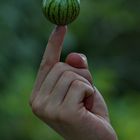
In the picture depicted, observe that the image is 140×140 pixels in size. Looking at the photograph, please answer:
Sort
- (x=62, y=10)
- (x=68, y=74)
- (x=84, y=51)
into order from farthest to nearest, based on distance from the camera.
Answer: (x=84, y=51), (x=68, y=74), (x=62, y=10)

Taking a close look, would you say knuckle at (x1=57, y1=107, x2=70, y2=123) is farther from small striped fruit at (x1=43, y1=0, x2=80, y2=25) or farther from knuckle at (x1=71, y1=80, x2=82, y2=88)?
small striped fruit at (x1=43, y1=0, x2=80, y2=25)

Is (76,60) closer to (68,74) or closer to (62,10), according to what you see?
(68,74)

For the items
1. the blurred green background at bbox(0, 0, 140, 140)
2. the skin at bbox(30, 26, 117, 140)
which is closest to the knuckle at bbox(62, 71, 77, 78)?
the skin at bbox(30, 26, 117, 140)

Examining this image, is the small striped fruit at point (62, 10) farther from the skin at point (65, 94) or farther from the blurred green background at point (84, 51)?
the blurred green background at point (84, 51)

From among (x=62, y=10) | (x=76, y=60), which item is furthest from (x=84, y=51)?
(x=62, y=10)

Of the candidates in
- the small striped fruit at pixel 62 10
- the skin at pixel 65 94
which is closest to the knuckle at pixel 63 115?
the skin at pixel 65 94

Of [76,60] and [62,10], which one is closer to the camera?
[62,10]

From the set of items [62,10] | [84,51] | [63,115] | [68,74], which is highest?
[62,10]
